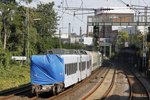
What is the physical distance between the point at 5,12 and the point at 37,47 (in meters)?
20.4

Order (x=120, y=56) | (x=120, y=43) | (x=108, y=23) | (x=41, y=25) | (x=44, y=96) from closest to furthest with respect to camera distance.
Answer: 1. (x=44, y=96)
2. (x=108, y=23)
3. (x=41, y=25)
4. (x=120, y=56)
5. (x=120, y=43)

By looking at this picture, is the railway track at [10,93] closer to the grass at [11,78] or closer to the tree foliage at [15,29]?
the grass at [11,78]

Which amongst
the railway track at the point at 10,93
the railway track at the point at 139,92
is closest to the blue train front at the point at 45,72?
the railway track at the point at 10,93

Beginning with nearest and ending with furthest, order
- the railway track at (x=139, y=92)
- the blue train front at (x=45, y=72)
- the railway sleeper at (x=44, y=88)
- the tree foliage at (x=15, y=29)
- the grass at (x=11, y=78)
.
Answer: the railway sleeper at (x=44, y=88)
the blue train front at (x=45, y=72)
the railway track at (x=139, y=92)
the grass at (x=11, y=78)
the tree foliage at (x=15, y=29)

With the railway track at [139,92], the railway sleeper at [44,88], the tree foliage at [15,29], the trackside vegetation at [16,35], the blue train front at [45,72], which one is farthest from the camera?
the tree foliage at [15,29]

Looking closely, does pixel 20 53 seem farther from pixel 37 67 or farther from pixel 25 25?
pixel 37 67

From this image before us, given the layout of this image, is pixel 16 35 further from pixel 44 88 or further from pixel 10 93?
pixel 44 88

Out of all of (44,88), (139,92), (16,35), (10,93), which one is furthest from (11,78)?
(16,35)

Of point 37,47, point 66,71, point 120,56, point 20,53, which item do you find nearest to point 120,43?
point 120,56

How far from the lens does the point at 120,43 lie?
16738 centimetres

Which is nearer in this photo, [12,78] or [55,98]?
[55,98]

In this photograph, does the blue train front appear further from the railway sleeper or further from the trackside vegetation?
the trackside vegetation

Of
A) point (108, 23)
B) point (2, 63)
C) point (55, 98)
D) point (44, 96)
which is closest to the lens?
point (55, 98)

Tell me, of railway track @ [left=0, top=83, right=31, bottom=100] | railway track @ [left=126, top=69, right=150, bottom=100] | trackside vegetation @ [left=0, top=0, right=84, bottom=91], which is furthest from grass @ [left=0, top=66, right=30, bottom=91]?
railway track @ [left=126, top=69, right=150, bottom=100]
